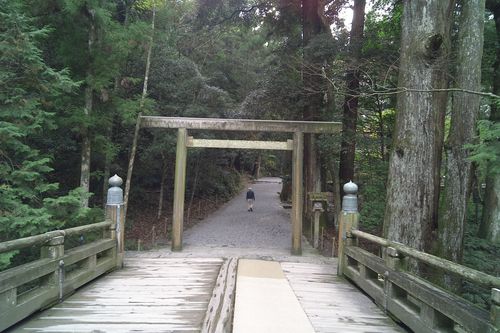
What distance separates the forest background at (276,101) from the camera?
627 centimetres

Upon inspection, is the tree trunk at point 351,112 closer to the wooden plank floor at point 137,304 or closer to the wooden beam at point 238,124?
the wooden beam at point 238,124

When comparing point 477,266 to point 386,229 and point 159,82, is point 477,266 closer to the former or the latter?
point 386,229

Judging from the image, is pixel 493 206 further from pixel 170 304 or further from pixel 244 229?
pixel 170 304

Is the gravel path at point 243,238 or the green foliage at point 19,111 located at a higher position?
the green foliage at point 19,111


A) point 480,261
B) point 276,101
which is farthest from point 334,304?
point 276,101

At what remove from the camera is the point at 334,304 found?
4.88 meters

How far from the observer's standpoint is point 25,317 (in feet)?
12.8

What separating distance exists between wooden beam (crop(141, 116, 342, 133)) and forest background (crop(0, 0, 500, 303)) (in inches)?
44.9

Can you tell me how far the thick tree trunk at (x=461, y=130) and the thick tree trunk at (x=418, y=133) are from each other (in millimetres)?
1464

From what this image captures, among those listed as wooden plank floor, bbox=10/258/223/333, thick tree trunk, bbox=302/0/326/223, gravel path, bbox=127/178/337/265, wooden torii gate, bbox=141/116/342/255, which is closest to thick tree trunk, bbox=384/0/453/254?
gravel path, bbox=127/178/337/265

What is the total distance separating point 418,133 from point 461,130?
6.79 ft

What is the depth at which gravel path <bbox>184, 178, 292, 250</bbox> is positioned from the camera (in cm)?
1200

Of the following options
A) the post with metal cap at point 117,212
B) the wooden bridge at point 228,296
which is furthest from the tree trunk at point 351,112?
the post with metal cap at point 117,212

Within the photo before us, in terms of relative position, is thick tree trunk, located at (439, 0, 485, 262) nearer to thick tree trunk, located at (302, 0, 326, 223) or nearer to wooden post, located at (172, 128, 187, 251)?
thick tree trunk, located at (302, 0, 326, 223)
